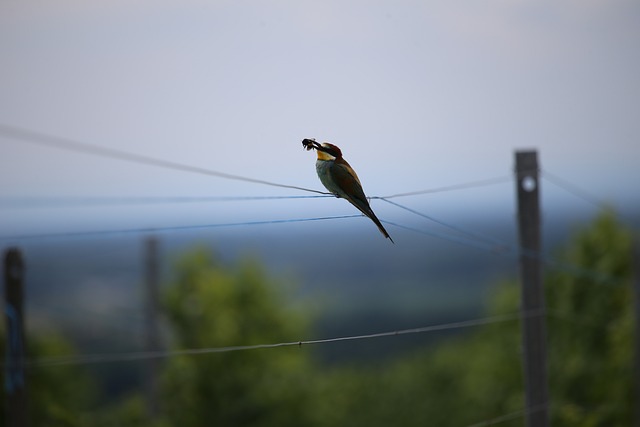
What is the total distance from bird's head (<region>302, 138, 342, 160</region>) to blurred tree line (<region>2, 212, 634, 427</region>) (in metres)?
11.1

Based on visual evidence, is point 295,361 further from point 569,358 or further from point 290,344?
point 290,344

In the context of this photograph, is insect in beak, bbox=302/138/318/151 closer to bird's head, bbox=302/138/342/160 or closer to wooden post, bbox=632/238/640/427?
bird's head, bbox=302/138/342/160

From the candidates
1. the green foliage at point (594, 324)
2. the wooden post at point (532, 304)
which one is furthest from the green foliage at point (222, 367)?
the wooden post at point (532, 304)

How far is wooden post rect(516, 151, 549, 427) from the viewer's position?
9617 mm

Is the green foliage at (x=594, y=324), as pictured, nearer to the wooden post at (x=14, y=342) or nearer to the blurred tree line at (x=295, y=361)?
the blurred tree line at (x=295, y=361)

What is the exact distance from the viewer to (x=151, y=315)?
1945 cm

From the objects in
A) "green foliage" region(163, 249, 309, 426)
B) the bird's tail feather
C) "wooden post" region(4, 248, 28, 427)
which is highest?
the bird's tail feather

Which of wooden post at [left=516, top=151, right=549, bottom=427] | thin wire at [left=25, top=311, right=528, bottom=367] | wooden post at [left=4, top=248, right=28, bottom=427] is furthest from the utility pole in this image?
wooden post at [left=4, top=248, right=28, bottom=427]

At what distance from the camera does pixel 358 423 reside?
3547 cm

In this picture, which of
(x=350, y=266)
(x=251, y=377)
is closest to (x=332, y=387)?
(x=251, y=377)

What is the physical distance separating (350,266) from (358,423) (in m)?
109

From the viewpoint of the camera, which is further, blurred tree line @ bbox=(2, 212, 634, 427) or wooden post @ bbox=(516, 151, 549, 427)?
blurred tree line @ bbox=(2, 212, 634, 427)

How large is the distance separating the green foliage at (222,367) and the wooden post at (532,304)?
55.4 ft

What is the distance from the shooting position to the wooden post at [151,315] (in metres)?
19.3
